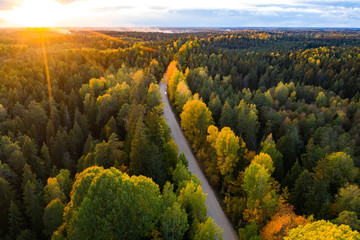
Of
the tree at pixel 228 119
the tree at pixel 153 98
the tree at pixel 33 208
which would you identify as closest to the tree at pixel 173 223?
the tree at pixel 33 208

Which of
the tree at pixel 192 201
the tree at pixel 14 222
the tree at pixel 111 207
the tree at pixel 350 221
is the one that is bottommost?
the tree at pixel 14 222

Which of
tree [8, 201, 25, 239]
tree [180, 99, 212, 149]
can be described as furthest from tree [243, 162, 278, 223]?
tree [8, 201, 25, 239]

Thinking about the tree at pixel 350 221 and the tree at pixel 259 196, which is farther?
the tree at pixel 259 196

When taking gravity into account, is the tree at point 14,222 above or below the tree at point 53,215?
below

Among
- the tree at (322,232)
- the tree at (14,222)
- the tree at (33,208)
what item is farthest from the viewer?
the tree at (33,208)

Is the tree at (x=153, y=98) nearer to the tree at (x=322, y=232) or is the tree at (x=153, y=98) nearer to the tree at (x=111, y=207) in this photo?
the tree at (x=111, y=207)

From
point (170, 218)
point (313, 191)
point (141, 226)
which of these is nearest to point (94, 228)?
point (141, 226)

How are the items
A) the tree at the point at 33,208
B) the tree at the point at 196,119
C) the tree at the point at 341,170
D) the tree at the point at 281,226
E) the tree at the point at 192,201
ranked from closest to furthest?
1. the tree at the point at 281,226
2. the tree at the point at 192,201
3. the tree at the point at 33,208
4. the tree at the point at 341,170
5. the tree at the point at 196,119

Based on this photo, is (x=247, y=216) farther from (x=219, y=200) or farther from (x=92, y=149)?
(x=92, y=149)
